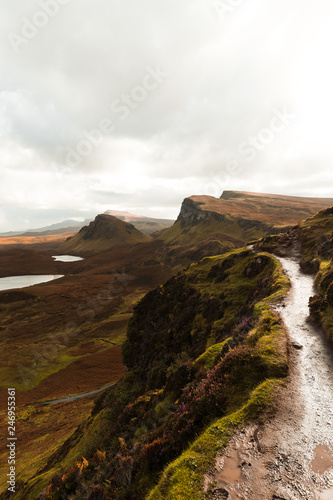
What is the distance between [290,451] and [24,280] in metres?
210

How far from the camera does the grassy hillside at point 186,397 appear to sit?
29.2 feet

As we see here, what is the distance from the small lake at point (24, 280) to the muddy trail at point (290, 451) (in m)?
185

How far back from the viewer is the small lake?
6388 inches

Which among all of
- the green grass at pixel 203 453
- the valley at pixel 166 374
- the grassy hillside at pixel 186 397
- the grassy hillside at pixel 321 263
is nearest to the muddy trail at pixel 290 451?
the valley at pixel 166 374

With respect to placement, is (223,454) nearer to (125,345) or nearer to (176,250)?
(125,345)

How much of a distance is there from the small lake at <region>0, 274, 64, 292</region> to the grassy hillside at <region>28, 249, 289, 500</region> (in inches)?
6462

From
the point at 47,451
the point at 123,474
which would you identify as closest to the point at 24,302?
the point at 47,451

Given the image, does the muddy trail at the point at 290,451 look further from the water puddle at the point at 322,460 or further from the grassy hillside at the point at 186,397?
the grassy hillside at the point at 186,397

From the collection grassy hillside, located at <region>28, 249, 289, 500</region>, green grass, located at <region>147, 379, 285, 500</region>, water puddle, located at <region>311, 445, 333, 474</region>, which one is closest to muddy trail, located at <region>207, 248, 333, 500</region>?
water puddle, located at <region>311, 445, 333, 474</region>

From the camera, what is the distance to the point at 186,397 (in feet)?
41.3

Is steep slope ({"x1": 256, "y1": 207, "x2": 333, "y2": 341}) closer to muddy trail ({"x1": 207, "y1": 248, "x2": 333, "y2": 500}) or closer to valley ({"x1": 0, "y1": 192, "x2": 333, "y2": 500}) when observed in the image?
valley ({"x1": 0, "y1": 192, "x2": 333, "y2": 500})

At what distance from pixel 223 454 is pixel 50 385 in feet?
205

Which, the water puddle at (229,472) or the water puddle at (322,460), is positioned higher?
the water puddle at (229,472)

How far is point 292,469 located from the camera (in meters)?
7.27
